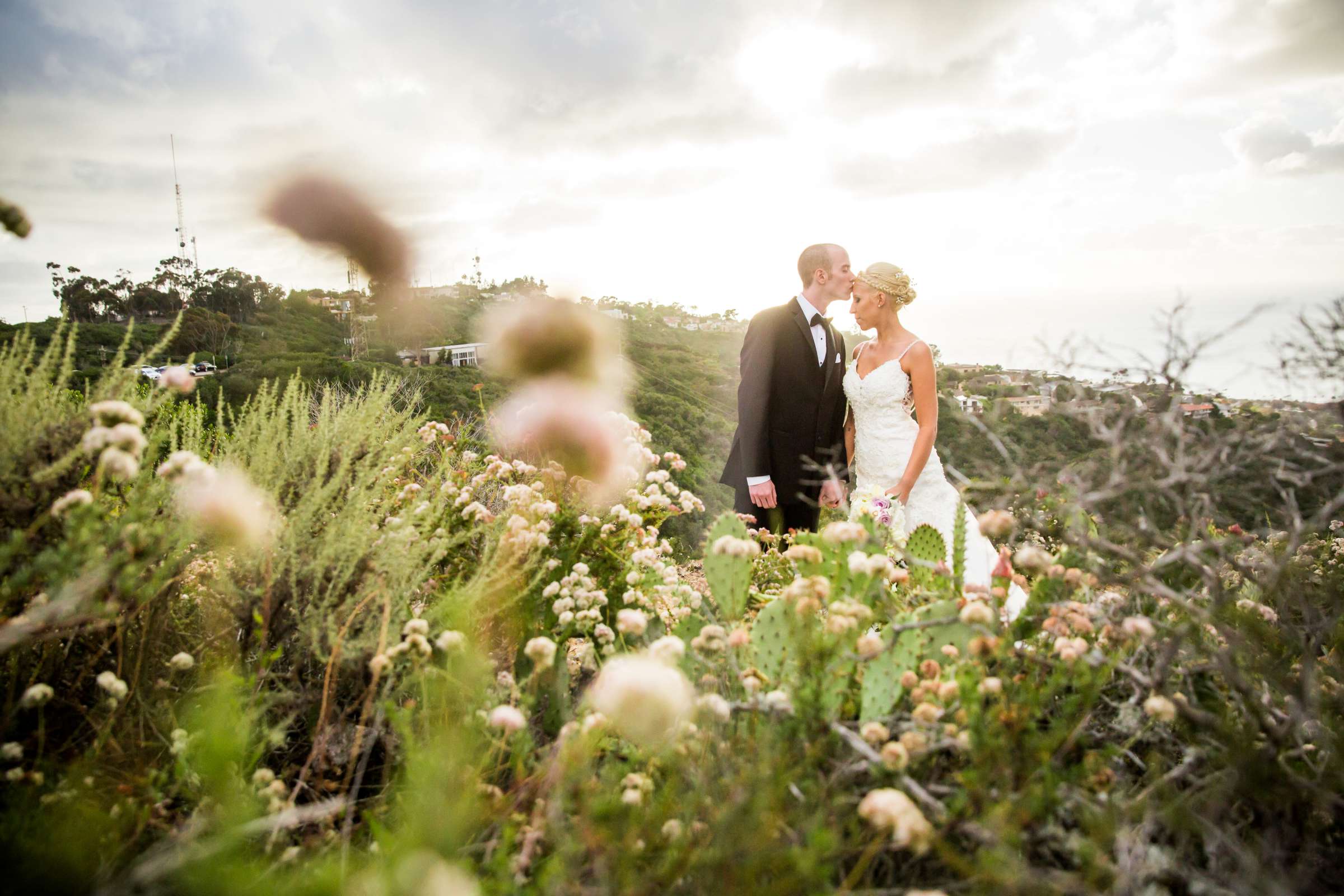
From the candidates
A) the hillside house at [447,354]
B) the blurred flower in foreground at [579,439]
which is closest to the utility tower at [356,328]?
the hillside house at [447,354]

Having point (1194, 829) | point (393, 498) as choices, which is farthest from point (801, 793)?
point (393, 498)

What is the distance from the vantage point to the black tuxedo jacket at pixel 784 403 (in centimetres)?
420

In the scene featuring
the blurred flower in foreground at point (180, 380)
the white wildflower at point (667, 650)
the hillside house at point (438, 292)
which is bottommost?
the white wildflower at point (667, 650)

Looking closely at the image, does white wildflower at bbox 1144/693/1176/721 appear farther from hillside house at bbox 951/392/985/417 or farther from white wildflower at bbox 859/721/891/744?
hillside house at bbox 951/392/985/417

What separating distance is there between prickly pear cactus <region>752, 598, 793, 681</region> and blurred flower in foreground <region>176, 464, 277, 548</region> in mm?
1415

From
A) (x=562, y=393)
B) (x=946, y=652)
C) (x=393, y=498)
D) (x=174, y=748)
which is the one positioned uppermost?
(x=562, y=393)

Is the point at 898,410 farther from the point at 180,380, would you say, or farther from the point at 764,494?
the point at 180,380

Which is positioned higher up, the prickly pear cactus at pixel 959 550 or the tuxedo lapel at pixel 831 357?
the tuxedo lapel at pixel 831 357

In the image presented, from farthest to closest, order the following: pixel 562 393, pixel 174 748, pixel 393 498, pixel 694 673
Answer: pixel 562 393, pixel 393 498, pixel 694 673, pixel 174 748

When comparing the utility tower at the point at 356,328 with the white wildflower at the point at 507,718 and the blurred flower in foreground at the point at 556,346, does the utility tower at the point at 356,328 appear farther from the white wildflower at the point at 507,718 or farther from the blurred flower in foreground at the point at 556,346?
the white wildflower at the point at 507,718

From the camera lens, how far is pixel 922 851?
3.18ft

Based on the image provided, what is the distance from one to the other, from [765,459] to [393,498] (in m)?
2.26

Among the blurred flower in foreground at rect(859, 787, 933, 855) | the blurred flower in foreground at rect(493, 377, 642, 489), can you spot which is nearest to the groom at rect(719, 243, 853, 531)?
the blurred flower in foreground at rect(493, 377, 642, 489)

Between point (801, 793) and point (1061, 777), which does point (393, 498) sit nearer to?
point (801, 793)
